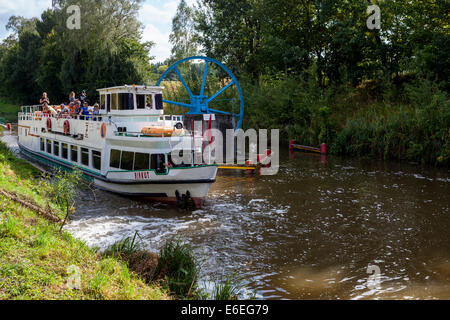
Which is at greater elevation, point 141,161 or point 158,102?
point 158,102

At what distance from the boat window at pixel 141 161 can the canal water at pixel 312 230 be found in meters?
1.31

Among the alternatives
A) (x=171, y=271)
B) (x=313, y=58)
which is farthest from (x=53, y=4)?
(x=171, y=271)

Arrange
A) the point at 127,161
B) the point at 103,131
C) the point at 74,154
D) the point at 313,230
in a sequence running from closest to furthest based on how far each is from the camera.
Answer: the point at 313,230
the point at 127,161
the point at 103,131
the point at 74,154

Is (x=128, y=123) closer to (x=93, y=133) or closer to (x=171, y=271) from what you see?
(x=93, y=133)

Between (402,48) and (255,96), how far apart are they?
11.4m

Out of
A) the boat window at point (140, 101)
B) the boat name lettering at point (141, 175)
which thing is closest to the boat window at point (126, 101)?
the boat window at point (140, 101)

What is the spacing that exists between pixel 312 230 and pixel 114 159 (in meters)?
8.08

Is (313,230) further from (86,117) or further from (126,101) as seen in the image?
(86,117)

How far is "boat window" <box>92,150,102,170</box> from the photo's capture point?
1645 centimetres

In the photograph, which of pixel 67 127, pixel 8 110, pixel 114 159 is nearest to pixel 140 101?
pixel 114 159

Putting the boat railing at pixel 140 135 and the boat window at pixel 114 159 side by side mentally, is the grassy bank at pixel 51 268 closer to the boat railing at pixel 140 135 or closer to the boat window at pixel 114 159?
the boat railing at pixel 140 135

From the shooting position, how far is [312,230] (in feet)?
37.6

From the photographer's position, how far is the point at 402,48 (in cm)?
2783

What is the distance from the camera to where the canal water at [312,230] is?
827cm
